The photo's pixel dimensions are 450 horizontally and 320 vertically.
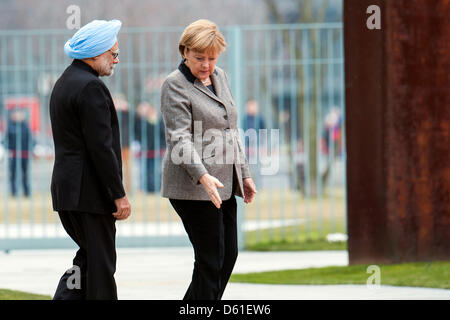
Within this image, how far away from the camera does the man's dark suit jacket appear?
566 centimetres

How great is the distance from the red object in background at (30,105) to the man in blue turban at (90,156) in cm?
697

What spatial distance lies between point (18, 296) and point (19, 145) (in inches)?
188

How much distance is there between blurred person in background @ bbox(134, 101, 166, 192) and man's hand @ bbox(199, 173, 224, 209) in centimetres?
686

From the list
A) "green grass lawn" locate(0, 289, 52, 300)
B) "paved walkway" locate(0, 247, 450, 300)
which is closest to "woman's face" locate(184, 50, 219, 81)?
"paved walkway" locate(0, 247, 450, 300)

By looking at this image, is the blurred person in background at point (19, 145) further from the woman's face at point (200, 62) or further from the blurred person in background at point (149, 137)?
the woman's face at point (200, 62)

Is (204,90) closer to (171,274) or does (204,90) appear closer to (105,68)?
(105,68)

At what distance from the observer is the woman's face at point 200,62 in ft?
19.1

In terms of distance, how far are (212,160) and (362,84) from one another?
3.60 metres

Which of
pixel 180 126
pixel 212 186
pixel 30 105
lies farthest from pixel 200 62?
pixel 30 105

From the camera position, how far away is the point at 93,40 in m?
5.83

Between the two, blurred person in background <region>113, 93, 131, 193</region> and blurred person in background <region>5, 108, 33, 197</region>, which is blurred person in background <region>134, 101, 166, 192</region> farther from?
blurred person in background <region>5, 108, 33, 197</region>
